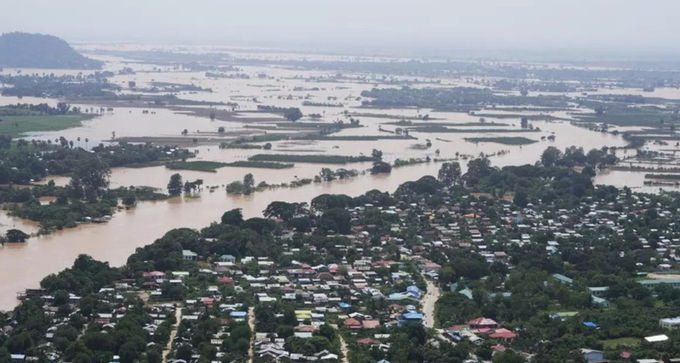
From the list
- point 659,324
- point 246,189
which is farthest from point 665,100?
point 659,324

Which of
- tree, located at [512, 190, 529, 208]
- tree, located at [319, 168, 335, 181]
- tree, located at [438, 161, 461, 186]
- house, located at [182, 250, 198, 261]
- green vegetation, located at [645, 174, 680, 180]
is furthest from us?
green vegetation, located at [645, 174, 680, 180]

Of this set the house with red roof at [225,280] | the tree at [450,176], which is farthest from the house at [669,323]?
the tree at [450,176]

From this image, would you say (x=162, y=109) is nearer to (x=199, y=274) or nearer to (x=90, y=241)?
(x=90, y=241)

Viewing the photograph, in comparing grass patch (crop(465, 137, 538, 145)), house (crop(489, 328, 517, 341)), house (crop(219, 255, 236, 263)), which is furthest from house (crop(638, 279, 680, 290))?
grass patch (crop(465, 137, 538, 145))

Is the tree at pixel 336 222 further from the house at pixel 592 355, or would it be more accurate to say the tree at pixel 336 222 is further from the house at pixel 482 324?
the house at pixel 592 355

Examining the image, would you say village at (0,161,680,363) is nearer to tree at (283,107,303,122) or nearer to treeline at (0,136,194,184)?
treeline at (0,136,194,184)
